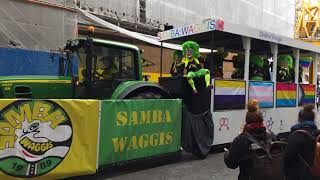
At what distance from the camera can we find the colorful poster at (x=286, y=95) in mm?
11555

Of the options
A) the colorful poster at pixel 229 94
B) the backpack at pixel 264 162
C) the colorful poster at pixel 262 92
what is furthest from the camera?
the colorful poster at pixel 262 92

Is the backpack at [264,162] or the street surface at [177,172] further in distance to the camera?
the street surface at [177,172]

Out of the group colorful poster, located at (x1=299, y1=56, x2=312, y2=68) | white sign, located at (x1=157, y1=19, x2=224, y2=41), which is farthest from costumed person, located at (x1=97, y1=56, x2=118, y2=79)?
colorful poster, located at (x1=299, y1=56, x2=312, y2=68)

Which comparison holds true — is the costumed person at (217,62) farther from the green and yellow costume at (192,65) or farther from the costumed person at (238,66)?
the green and yellow costume at (192,65)

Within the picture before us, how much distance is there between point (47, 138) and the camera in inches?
243

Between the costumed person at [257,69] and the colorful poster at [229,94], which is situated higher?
the costumed person at [257,69]

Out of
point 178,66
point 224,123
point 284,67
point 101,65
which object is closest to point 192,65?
point 178,66

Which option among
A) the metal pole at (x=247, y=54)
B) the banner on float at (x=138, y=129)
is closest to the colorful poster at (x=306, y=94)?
the metal pole at (x=247, y=54)

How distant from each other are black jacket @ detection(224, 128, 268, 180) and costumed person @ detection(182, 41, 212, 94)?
16.6 feet

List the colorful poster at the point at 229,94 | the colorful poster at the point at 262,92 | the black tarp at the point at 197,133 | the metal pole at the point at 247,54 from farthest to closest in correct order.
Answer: the colorful poster at the point at 262,92 → the metal pole at the point at 247,54 → the colorful poster at the point at 229,94 → the black tarp at the point at 197,133

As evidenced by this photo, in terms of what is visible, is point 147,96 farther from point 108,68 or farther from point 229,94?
point 229,94

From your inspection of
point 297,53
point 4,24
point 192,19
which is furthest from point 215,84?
point 192,19

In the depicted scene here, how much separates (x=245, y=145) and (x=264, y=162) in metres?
0.22

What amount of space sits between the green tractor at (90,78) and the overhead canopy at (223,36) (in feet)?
6.00
